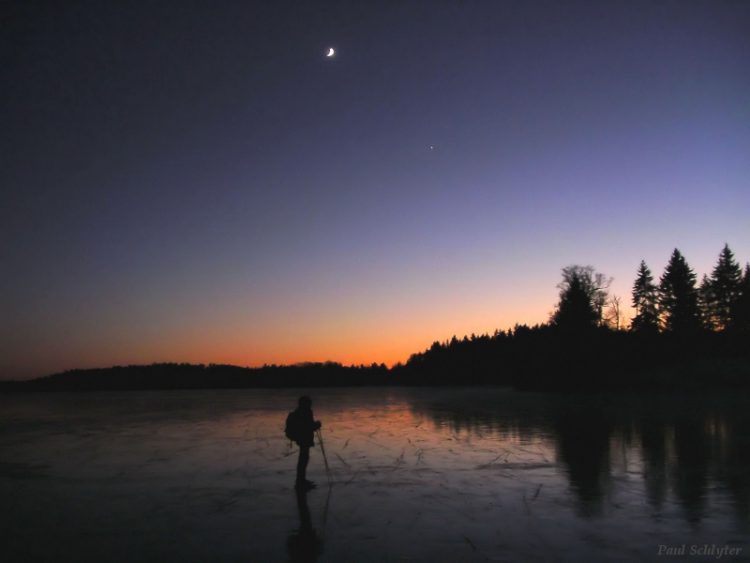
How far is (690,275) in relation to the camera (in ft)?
244

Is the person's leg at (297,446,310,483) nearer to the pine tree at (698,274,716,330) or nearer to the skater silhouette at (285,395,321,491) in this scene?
the skater silhouette at (285,395,321,491)

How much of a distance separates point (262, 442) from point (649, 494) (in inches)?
542

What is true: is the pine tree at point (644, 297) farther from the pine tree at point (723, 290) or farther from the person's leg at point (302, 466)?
the person's leg at point (302, 466)

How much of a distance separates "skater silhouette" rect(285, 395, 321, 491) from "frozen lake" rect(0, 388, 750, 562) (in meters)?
0.44

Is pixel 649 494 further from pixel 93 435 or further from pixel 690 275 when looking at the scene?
pixel 690 275

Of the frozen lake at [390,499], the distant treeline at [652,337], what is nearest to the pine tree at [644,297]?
the distant treeline at [652,337]

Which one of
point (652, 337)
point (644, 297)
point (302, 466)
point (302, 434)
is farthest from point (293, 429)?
point (644, 297)

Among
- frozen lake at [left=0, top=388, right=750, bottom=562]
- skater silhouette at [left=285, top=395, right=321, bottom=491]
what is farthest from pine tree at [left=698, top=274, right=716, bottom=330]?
skater silhouette at [left=285, top=395, right=321, bottom=491]

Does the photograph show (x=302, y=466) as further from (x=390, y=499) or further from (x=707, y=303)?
(x=707, y=303)
